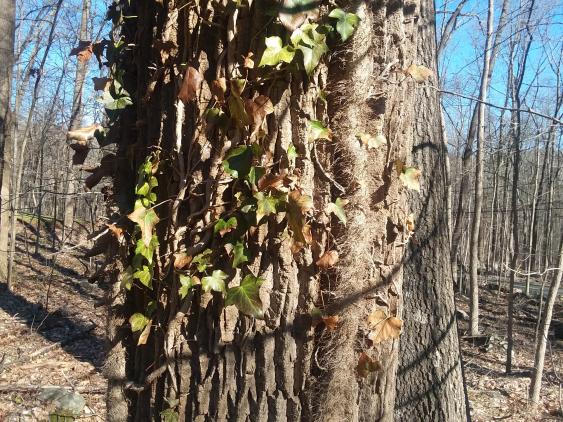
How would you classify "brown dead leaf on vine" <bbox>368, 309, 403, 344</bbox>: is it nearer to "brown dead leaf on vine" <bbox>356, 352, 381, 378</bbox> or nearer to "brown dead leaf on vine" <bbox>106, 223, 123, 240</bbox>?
"brown dead leaf on vine" <bbox>356, 352, 381, 378</bbox>

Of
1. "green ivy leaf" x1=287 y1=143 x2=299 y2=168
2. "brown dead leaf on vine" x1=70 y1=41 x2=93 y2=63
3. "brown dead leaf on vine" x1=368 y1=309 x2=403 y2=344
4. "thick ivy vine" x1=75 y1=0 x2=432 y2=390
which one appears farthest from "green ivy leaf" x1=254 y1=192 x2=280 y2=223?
"brown dead leaf on vine" x1=70 y1=41 x2=93 y2=63

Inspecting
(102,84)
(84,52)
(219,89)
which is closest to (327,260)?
(219,89)

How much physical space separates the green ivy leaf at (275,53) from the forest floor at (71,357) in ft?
9.00

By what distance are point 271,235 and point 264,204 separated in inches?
4.0

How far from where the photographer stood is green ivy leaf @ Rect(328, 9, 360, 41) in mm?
1475

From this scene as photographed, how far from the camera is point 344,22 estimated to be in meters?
1.48

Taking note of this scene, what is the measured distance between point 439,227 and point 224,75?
2.78 metres

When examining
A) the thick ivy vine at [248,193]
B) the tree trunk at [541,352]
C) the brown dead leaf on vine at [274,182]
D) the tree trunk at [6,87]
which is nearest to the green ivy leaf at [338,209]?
the thick ivy vine at [248,193]

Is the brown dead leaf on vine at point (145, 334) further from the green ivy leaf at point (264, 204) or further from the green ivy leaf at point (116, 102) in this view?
the green ivy leaf at point (116, 102)

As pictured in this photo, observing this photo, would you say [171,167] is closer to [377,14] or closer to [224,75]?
[224,75]

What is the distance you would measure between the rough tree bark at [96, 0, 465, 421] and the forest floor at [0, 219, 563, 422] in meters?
2.39

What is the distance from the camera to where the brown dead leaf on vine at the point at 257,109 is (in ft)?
4.71

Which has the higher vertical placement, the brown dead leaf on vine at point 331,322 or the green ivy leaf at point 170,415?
the brown dead leaf on vine at point 331,322

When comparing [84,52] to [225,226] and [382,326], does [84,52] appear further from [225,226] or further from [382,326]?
[382,326]
